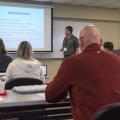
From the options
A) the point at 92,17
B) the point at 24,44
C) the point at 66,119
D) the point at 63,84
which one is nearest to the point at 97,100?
the point at 63,84

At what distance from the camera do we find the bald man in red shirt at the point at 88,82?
186cm

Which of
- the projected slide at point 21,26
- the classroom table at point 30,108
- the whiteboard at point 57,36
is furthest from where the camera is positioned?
the whiteboard at point 57,36

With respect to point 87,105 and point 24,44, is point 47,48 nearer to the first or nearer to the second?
point 24,44

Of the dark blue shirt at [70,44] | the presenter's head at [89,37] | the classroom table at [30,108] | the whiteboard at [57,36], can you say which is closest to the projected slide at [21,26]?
the whiteboard at [57,36]

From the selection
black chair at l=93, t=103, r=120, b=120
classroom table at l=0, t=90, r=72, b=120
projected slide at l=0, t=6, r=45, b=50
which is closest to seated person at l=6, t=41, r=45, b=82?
classroom table at l=0, t=90, r=72, b=120

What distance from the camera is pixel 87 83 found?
188 cm

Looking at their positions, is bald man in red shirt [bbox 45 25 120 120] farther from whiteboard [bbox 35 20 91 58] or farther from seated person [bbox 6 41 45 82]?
whiteboard [bbox 35 20 91 58]

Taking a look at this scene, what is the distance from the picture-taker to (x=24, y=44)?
386 cm

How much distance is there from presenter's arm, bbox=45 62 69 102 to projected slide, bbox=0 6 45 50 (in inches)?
231

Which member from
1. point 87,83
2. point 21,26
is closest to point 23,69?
point 87,83

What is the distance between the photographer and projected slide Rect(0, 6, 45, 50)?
7668 millimetres

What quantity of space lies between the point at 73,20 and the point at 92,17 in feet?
1.96

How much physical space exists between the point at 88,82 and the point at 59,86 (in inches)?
7.7

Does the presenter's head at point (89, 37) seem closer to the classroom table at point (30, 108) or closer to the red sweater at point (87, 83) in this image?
the red sweater at point (87, 83)
